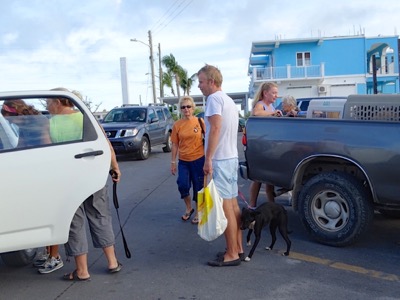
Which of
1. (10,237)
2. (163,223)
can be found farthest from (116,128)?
(10,237)

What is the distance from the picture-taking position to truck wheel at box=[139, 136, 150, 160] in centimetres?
1427

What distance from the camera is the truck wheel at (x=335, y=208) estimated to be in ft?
15.8

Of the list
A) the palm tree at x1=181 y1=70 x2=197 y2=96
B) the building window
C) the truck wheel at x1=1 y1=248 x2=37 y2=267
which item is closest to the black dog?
the truck wheel at x1=1 y1=248 x2=37 y2=267

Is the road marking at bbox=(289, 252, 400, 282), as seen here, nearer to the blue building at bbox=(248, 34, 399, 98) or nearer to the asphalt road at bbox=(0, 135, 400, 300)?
the asphalt road at bbox=(0, 135, 400, 300)

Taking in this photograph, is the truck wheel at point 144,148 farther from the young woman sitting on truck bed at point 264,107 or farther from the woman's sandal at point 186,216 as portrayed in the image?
the young woman sitting on truck bed at point 264,107

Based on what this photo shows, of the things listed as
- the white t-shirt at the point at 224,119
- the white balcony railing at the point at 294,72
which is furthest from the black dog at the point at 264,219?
the white balcony railing at the point at 294,72

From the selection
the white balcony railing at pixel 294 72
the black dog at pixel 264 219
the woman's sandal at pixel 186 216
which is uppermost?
the white balcony railing at pixel 294 72

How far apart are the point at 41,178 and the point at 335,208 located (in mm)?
2988

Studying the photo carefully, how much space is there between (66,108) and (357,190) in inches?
116

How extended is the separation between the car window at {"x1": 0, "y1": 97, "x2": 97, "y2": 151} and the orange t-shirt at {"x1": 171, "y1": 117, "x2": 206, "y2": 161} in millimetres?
2226

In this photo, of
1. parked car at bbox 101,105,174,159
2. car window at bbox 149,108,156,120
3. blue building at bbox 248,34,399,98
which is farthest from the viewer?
blue building at bbox 248,34,399,98

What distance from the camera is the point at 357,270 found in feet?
14.3

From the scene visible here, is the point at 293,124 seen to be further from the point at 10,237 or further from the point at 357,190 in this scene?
the point at 10,237

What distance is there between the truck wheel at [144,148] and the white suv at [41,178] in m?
10.1
